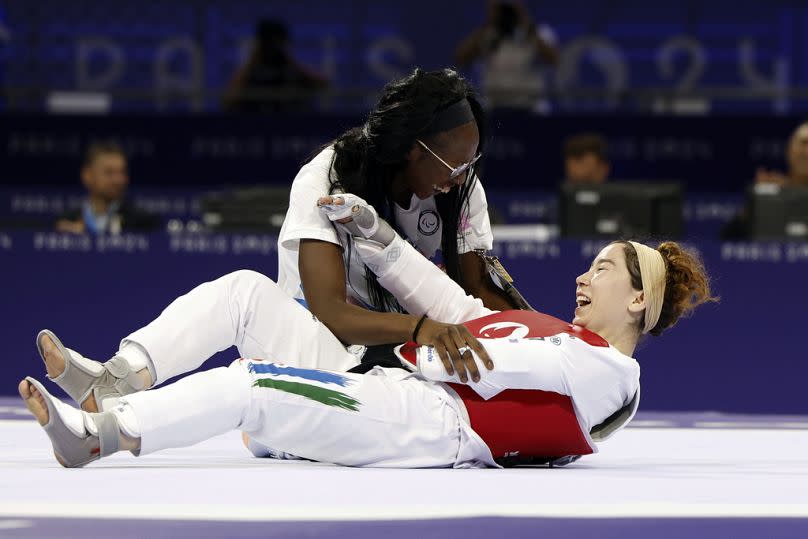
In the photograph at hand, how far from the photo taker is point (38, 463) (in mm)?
2930

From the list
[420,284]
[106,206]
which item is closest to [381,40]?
[106,206]

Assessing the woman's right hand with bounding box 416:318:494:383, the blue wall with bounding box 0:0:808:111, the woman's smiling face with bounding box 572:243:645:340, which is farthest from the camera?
the blue wall with bounding box 0:0:808:111

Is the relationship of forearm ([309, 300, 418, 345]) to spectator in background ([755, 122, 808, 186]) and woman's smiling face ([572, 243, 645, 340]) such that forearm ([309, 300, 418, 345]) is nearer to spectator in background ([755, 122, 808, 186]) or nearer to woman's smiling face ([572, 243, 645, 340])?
woman's smiling face ([572, 243, 645, 340])

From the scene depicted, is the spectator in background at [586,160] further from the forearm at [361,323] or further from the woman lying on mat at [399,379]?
the forearm at [361,323]

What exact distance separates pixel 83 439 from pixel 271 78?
5573mm

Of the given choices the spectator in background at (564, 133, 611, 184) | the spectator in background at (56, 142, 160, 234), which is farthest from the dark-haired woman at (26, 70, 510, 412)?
the spectator in background at (564, 133, 611, 184)

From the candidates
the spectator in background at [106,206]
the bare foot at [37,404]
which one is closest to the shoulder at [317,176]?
the bare foot at [37,404]

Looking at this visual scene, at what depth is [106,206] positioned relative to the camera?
6445 mm

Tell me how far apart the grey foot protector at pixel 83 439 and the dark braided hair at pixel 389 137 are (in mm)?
961

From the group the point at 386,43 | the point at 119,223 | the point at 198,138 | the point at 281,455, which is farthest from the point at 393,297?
the point at 386,43

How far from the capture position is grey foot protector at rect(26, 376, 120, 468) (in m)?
2.69

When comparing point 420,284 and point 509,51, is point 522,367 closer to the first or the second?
point 420,284

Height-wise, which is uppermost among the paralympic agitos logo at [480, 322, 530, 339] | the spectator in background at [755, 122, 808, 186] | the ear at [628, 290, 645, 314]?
the spectator in background at [755, 122, 808, 186]

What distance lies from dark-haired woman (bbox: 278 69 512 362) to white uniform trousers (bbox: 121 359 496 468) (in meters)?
0.23
